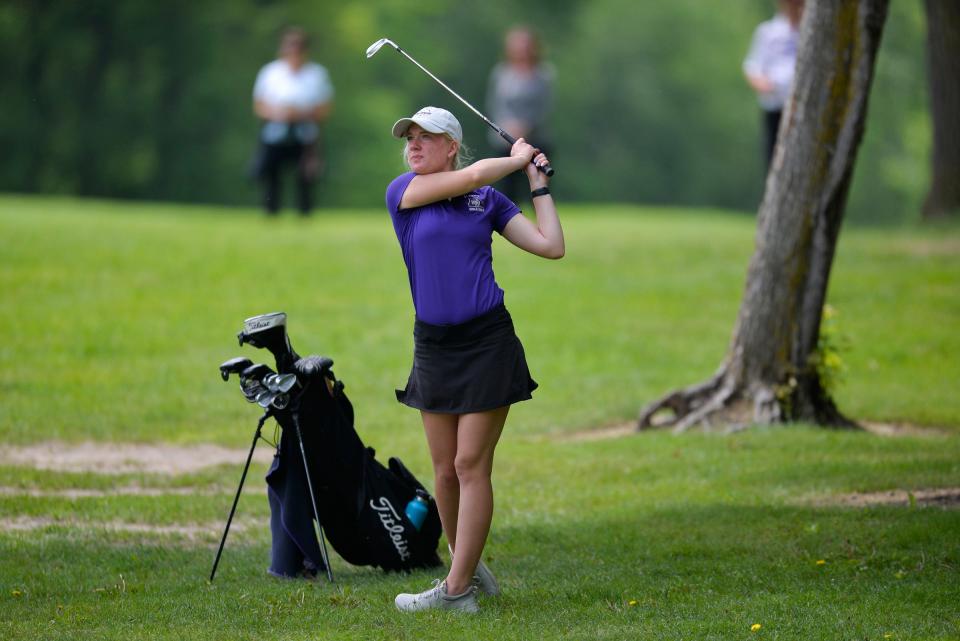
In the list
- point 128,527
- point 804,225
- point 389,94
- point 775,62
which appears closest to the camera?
point 128,527

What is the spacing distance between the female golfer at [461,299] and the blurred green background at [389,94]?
43669mm

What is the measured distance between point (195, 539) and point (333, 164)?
4867 cm

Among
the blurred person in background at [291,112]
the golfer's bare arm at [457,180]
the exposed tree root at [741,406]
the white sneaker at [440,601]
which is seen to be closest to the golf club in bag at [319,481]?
the white sneaker at [440,601]

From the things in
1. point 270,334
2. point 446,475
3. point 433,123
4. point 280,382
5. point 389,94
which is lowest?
point 446,475

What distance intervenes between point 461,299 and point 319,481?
1.40 m

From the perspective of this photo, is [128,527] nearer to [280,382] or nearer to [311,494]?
[311,494]

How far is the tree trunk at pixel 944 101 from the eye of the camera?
20406 mm

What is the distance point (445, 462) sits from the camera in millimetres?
6430

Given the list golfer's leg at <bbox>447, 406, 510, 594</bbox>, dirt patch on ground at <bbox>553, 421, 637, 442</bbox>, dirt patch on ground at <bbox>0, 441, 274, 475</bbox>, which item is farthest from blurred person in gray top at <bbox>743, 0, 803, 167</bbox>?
golfer's leg at <bbox>447, 406, 510, 594</bbox>

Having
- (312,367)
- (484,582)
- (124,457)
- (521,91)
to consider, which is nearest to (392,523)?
(484,582)

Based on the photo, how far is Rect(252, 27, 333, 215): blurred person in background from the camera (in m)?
19.7

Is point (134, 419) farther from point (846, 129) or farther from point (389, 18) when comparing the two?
point (389, 18)

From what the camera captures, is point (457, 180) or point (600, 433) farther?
point (600, 433)

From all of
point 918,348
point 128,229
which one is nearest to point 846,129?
point 918,348
